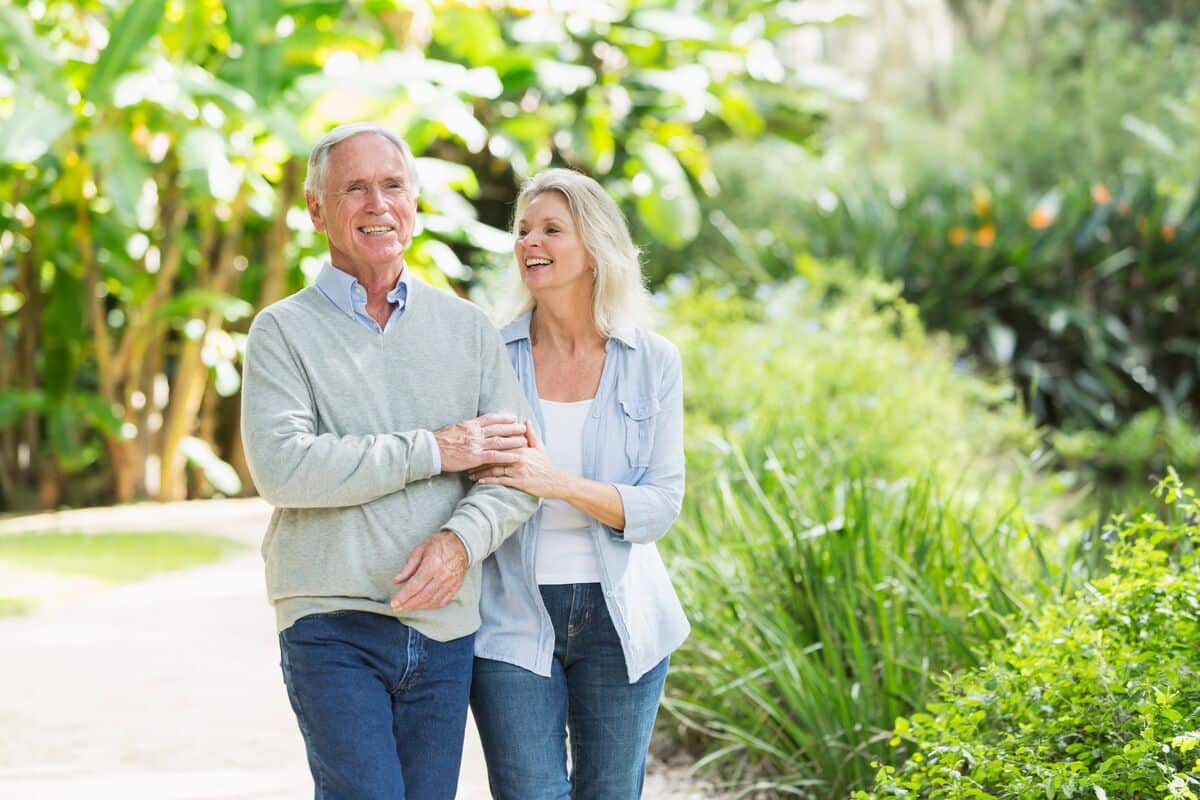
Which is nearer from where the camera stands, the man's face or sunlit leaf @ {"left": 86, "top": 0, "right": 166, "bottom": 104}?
the man's face

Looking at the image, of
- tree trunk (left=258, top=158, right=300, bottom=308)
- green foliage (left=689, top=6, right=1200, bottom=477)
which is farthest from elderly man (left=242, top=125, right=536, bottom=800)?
green foliage (left=689, top=6, right=1200, bottom=477)

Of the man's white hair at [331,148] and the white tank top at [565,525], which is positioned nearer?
the man's white hair at [331,148]

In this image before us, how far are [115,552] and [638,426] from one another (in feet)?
16.4

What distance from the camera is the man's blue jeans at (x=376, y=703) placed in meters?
2.10

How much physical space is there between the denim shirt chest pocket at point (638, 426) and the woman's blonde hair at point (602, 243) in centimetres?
15

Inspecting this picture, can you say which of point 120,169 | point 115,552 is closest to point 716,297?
point 120,169

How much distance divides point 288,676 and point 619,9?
356 inches

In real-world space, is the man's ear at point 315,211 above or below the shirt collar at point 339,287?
above

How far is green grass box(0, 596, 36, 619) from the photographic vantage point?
5645 mm

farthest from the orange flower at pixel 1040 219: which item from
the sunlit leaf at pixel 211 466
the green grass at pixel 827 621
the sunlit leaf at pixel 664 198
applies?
the green grass at pixel 827 621

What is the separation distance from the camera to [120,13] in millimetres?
7461

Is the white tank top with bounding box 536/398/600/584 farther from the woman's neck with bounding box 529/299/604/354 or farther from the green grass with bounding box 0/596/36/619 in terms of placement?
the green grass with bounding box 0/596/36/619

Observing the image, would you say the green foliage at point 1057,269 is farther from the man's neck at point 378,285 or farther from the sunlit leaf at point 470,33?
the man's neck at point 378,285

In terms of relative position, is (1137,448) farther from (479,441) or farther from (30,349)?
(479,441)
